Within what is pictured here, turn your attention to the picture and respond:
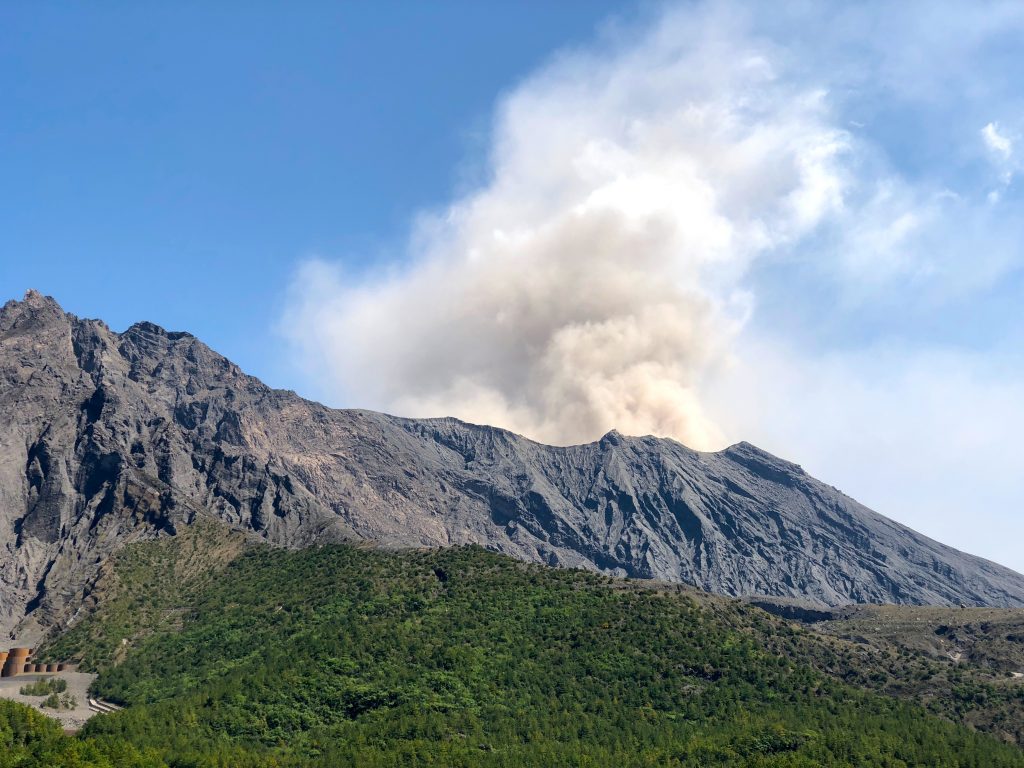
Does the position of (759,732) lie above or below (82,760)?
above

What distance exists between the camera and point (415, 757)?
616 feet

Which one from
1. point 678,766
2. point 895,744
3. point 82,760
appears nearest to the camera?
point 82,760

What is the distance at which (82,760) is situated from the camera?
170500 millimetres

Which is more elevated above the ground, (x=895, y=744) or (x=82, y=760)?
(x=895, y=744)

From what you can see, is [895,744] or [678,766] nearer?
[678,766]

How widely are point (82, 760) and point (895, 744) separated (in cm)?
13859

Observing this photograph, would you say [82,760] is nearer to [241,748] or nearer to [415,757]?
[241,748]

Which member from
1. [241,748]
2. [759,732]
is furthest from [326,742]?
[759,732]

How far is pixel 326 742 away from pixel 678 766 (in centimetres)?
6334

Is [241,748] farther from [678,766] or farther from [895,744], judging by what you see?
[895,744]

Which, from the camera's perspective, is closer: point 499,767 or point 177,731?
point 499,767

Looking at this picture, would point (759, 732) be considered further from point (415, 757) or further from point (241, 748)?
point (241, 748)

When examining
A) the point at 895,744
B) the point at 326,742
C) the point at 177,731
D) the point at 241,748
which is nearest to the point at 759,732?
the point at 895,744

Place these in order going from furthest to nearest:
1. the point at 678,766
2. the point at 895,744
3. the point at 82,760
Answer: the point at 895,744 → the point at 678,766 → the point at 82,760
